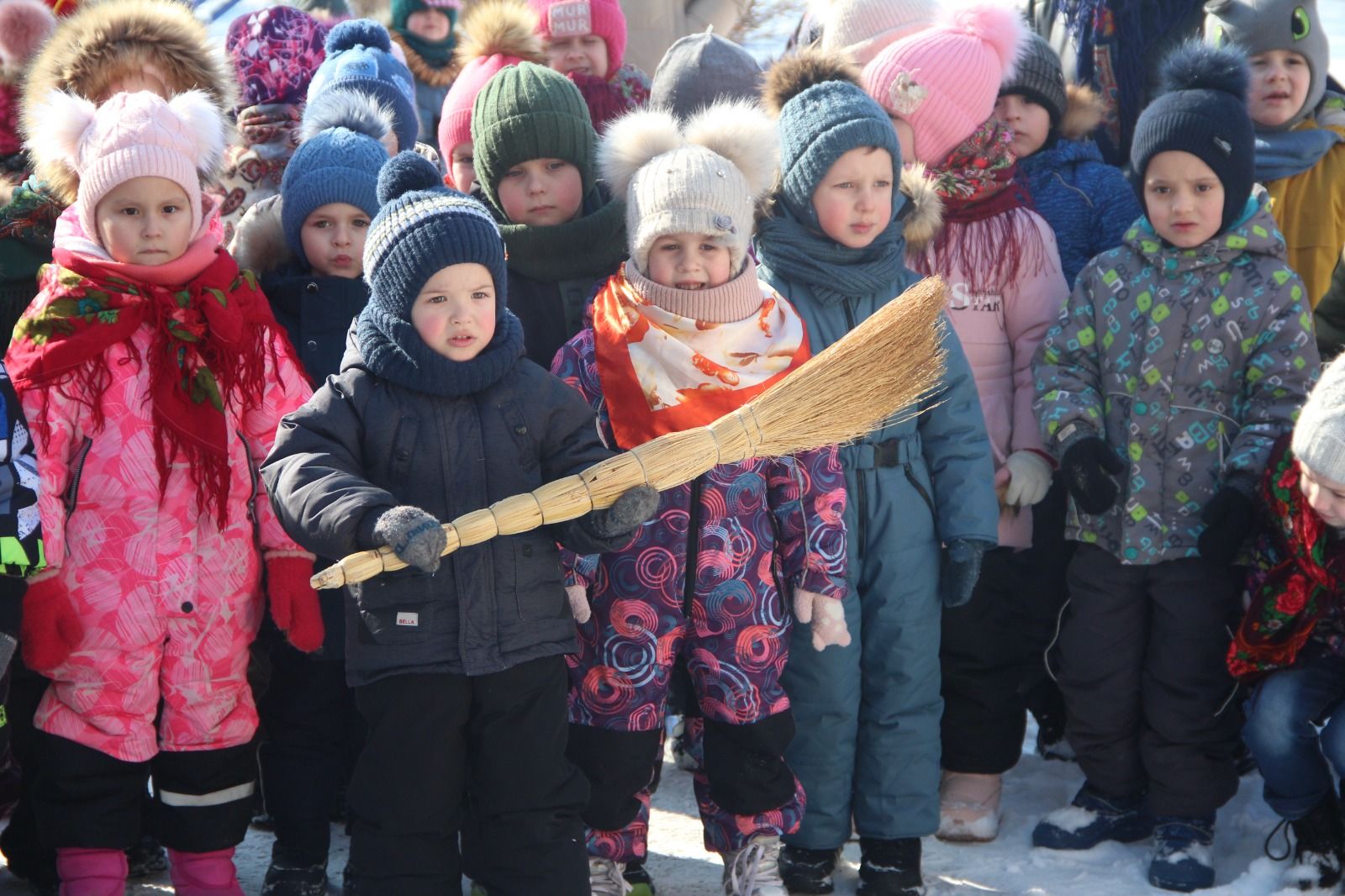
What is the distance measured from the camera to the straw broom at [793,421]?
10.1 feet

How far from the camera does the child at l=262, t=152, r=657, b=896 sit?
3.12 meters

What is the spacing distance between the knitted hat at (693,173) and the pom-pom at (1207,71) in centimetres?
123

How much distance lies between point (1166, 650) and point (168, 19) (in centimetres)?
339

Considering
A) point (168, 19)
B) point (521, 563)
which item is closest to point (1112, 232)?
point (521, 563)

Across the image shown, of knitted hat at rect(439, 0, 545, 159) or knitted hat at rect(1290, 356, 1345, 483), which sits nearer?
knitted hat at rect(1290, 356, 1345, 483)

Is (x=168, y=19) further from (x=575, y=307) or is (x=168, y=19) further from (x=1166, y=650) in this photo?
(x=1166, y=650)

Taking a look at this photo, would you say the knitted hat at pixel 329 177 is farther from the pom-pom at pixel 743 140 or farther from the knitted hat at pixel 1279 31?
the knitted hat at pixel 1279 31

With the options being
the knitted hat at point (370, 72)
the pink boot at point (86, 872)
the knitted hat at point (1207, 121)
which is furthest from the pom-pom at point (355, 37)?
the pink boot at point (86, 872)

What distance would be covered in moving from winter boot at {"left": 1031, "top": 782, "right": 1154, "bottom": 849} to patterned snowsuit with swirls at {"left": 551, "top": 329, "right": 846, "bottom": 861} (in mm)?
893

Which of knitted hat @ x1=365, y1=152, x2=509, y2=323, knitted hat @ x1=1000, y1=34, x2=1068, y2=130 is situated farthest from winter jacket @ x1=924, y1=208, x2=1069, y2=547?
knitted hat @ x1=365, y1=152, x2=509, y2=323

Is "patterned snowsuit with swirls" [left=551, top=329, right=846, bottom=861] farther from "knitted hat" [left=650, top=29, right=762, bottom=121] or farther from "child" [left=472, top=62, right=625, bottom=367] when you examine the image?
"knitted hat" [left=650, top=29, right=762, bottom=121]

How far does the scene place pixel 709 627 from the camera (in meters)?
3.52

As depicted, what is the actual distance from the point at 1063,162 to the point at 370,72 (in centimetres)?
231

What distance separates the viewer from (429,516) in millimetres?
2865
